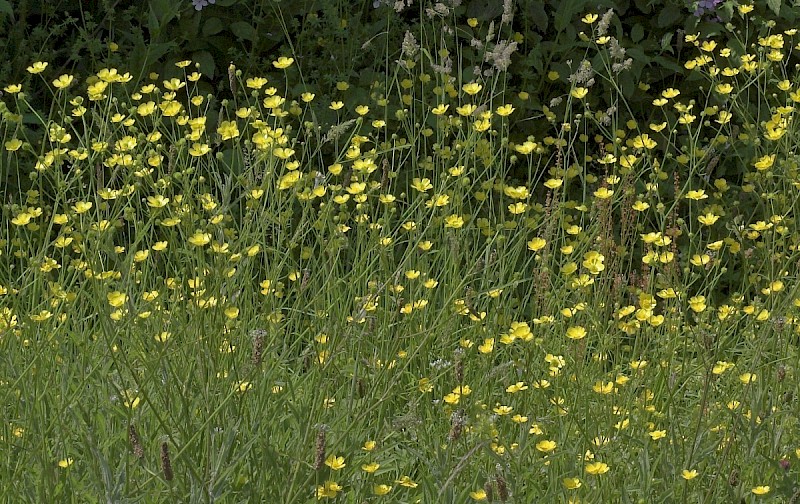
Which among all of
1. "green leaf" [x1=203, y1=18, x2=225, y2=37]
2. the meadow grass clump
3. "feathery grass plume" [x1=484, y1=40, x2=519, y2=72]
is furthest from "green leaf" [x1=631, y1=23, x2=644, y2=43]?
"green leaf" [x1=203, y1=18, x2=225, y2=37]

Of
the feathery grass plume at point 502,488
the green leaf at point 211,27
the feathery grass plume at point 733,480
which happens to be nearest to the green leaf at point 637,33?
the green leaf at point 211,27

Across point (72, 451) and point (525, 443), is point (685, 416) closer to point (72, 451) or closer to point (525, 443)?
point (525, 443)

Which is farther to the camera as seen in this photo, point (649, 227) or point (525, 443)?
point (649, 227)

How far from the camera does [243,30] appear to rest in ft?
13.1

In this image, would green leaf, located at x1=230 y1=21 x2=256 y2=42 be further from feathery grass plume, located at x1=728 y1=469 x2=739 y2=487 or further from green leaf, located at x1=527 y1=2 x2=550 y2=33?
→ feathery grass plume, located at x1=728 y1=469 x2=739 y2=487

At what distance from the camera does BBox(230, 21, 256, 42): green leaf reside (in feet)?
13.1

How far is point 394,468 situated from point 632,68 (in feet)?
7.21

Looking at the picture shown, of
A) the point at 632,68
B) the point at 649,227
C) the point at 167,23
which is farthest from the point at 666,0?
the point at 167,23

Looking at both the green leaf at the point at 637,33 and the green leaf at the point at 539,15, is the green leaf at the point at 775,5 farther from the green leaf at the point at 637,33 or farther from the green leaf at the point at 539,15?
the green leaf at the point at 539,15

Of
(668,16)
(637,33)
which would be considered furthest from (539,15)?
(668,16)

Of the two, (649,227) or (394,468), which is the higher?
(394,468)

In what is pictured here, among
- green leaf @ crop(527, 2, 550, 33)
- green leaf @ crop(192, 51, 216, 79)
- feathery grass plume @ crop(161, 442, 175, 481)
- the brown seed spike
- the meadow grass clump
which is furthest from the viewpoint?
green leaf @ crop(527, 2, 550, 33)

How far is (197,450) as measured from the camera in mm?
2158

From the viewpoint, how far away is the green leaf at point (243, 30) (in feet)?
13.1
